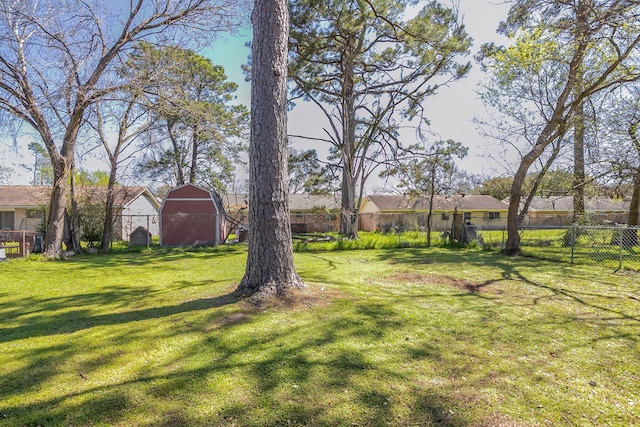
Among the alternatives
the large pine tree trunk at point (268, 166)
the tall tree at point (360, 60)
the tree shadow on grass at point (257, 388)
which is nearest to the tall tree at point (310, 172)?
the tall tree at point (360, 60)

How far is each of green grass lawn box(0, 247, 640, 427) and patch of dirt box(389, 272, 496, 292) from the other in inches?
12.5

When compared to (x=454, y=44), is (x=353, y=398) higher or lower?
lower

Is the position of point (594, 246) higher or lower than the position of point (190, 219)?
lower

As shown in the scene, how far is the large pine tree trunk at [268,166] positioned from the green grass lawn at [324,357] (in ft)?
1.51

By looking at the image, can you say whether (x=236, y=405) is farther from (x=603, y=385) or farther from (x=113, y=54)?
(x=113, y=54)

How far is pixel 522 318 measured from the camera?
4277 millimetres

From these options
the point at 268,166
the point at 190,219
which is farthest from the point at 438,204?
the point at 268,166

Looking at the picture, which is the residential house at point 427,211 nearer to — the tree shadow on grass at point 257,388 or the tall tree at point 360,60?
the tall tree at point 360,60

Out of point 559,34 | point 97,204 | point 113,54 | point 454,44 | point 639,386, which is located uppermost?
point 454,44

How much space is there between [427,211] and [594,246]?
18.2 m

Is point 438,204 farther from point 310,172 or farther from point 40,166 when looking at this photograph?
point 40,166

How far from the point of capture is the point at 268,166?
4.71 meters

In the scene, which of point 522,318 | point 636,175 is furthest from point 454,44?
point 522,318

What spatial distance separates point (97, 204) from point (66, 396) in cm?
1335
